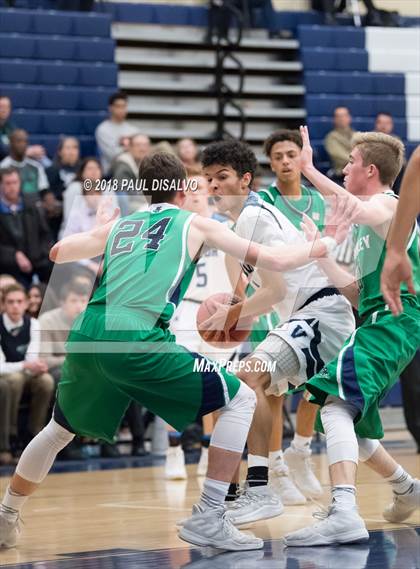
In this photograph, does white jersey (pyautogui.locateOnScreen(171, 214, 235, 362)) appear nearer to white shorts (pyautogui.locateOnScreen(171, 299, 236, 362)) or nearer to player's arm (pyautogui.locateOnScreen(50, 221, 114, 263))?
white shorts (pyautogui.locateOnScreen(171, 299, 236, 362))

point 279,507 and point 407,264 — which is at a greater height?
point 407,264

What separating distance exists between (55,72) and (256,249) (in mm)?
10009

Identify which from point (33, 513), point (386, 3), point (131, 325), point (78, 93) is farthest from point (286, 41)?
point (131, 325)

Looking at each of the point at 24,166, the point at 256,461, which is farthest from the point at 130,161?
the point at 256,461

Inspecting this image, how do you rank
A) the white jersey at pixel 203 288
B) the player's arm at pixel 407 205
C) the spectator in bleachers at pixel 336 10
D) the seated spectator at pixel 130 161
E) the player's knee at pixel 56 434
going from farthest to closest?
the spectator in bleachers at pixel 336 10, the seated spectator at pixel 130 161, the white jersey at pixel 203 288, the player's knee at pixel 56 434, the player's arm at pixel 407 205

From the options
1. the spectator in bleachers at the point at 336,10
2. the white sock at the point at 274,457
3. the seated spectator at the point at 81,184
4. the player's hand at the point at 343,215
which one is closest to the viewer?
the player's hand at the point at 343,215

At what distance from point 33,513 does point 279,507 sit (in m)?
1.68

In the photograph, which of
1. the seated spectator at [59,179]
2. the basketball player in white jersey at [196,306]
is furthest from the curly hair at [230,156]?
the seated spectator at [59,179]

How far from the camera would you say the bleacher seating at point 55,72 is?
46.5 feet

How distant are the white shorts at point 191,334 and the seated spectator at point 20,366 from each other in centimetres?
136

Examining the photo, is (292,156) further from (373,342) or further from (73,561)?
(73,561)

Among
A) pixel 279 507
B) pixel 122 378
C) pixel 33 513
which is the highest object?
pixel 122 378

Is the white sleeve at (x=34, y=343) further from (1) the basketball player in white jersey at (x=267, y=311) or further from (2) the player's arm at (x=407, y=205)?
(2) the player's arm at (x=407, y=205)

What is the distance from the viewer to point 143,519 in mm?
6148
